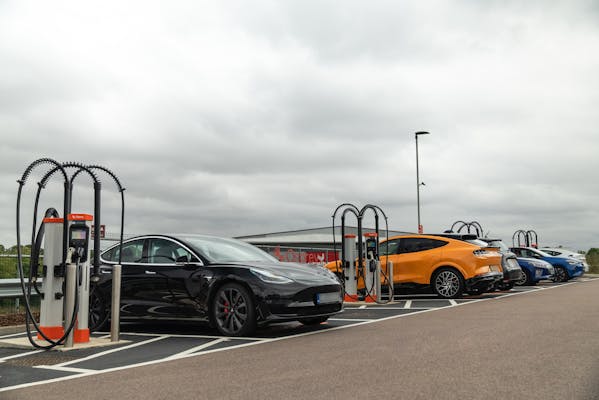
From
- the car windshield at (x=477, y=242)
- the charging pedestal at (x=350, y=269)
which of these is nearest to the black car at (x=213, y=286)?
the charging pedestal at (x=350, y=269)

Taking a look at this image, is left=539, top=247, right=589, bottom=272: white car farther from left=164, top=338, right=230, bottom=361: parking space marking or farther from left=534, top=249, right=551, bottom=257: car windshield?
left=164, top=338, right=230, bottom=361: parking space marking

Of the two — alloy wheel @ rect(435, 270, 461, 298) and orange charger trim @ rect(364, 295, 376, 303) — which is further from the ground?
alloy wheel @ rect(435, 270, 461, 298)

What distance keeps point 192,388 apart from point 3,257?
10.8m

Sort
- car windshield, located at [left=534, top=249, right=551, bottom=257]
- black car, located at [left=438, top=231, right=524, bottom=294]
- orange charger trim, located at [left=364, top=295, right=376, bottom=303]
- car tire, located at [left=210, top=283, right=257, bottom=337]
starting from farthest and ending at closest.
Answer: car windshield, located at [left=534, top=249, right=551, bottom=257] < black car, located at [left=438, top=231, right=524, bottom=294] < orange charger trim, located at [left=364, top=295, right=376, bottom=303] < car tire, located at [left=210, top=283, right=257, bottom=337]

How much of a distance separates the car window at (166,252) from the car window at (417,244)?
7.94 m

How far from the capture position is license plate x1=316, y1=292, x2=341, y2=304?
905 centimetres

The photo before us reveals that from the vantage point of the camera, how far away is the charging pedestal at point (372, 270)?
14625 millimetres

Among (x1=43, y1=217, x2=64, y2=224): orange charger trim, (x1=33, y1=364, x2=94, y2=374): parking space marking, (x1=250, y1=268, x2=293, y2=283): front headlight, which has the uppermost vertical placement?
(x1=43, y1=217, x2=64, y2=224): orange charger trim

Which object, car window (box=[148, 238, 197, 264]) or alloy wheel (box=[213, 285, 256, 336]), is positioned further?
car window (box=[148, 238, 197, 264])

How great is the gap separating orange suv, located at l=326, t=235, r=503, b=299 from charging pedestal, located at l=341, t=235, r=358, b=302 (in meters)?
0.18

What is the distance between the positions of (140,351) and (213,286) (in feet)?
5.02

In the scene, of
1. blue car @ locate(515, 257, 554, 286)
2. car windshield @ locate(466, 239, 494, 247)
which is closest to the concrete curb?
car windshield @ locate(466, 239, 494, 247)

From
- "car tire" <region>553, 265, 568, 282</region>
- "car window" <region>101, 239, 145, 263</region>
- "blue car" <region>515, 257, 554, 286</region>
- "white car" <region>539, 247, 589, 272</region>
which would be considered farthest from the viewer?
"white car" <region>539, 247, 589, 272</region>

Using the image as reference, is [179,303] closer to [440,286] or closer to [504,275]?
[440,286]
